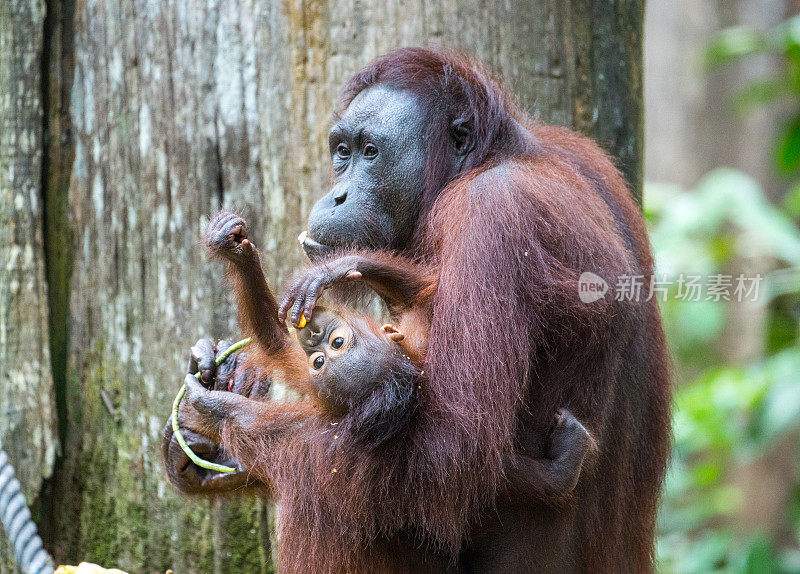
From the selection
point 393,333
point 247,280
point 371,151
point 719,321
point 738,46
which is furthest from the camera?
point 719,321

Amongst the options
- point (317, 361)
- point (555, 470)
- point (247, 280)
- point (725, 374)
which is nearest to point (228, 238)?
point (247, 280)

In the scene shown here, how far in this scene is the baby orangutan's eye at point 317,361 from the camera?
94.0 inches

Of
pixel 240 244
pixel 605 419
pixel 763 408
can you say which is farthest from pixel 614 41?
pixel 763 408

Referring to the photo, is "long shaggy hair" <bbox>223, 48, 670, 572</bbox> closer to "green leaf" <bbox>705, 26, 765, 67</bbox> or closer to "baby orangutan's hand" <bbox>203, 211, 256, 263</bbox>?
"baby orangutan's hand" <bbox>203, 211, 256, 263</bbox>

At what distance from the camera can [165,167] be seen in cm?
326

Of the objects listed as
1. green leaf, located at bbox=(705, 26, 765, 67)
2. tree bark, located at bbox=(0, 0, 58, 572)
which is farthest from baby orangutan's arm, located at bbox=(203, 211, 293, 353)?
green leaf, located at bbox=(705, 26, 765, 67)

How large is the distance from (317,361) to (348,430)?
0.21 metres

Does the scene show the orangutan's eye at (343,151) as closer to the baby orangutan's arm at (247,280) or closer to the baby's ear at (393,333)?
the baby orangutan's arm at (247,280)

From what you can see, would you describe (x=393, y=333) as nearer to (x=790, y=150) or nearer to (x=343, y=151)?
(x=343, y=151)

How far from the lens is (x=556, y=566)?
2631 mm

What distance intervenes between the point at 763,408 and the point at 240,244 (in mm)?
3869

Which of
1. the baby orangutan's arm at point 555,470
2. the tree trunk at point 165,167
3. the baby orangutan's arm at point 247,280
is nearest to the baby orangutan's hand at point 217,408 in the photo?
the baby orangutan's arm at point 247,280

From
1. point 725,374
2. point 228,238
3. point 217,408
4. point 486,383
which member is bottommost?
point 725,374

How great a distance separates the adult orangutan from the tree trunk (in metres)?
0.30
